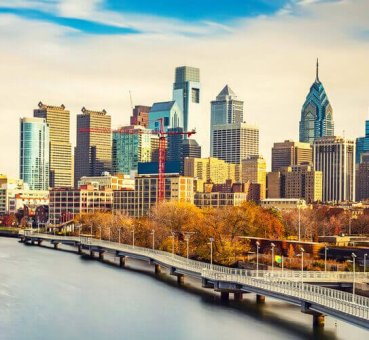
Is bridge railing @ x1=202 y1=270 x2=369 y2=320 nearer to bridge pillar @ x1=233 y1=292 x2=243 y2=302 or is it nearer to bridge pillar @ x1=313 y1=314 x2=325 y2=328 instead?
bridge pillar @ x1=313 y1=314 x2=325 y2=328

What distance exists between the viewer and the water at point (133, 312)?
61406 millimetres

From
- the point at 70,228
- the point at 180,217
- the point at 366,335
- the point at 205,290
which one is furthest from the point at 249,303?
the point at 70,228

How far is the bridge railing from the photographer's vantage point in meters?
55.8

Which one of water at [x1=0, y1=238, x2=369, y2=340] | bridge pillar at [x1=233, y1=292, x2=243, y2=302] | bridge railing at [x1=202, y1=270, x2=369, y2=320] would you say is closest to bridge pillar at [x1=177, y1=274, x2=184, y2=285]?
water at [x1=0, y1=238, x2=369, y2=340]

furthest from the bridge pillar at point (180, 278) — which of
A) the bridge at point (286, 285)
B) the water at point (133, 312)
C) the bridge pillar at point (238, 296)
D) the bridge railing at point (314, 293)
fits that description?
the bridge pillar at point (238, 296)

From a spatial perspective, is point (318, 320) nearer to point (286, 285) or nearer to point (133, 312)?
point (286, 285)

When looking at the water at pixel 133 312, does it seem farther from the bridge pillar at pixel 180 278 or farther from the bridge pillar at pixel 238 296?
the bridge pillar at pixel 180 278

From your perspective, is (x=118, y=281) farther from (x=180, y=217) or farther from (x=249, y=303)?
(x=180, y=217)

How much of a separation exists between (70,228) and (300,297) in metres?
130

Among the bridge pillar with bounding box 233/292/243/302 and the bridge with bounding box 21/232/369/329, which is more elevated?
the bridge with bounding box 21/232/369/329

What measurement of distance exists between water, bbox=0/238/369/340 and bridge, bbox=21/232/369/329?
4.65ft

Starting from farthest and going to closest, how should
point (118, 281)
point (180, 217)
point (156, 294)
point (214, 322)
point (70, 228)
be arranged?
point (70, 228) → point (180, 217) → point (118, 281) → point (156, 294) → point (214, 322)

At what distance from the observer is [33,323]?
65.0 m

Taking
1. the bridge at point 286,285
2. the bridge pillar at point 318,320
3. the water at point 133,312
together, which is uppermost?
the bridge at point 286,285
